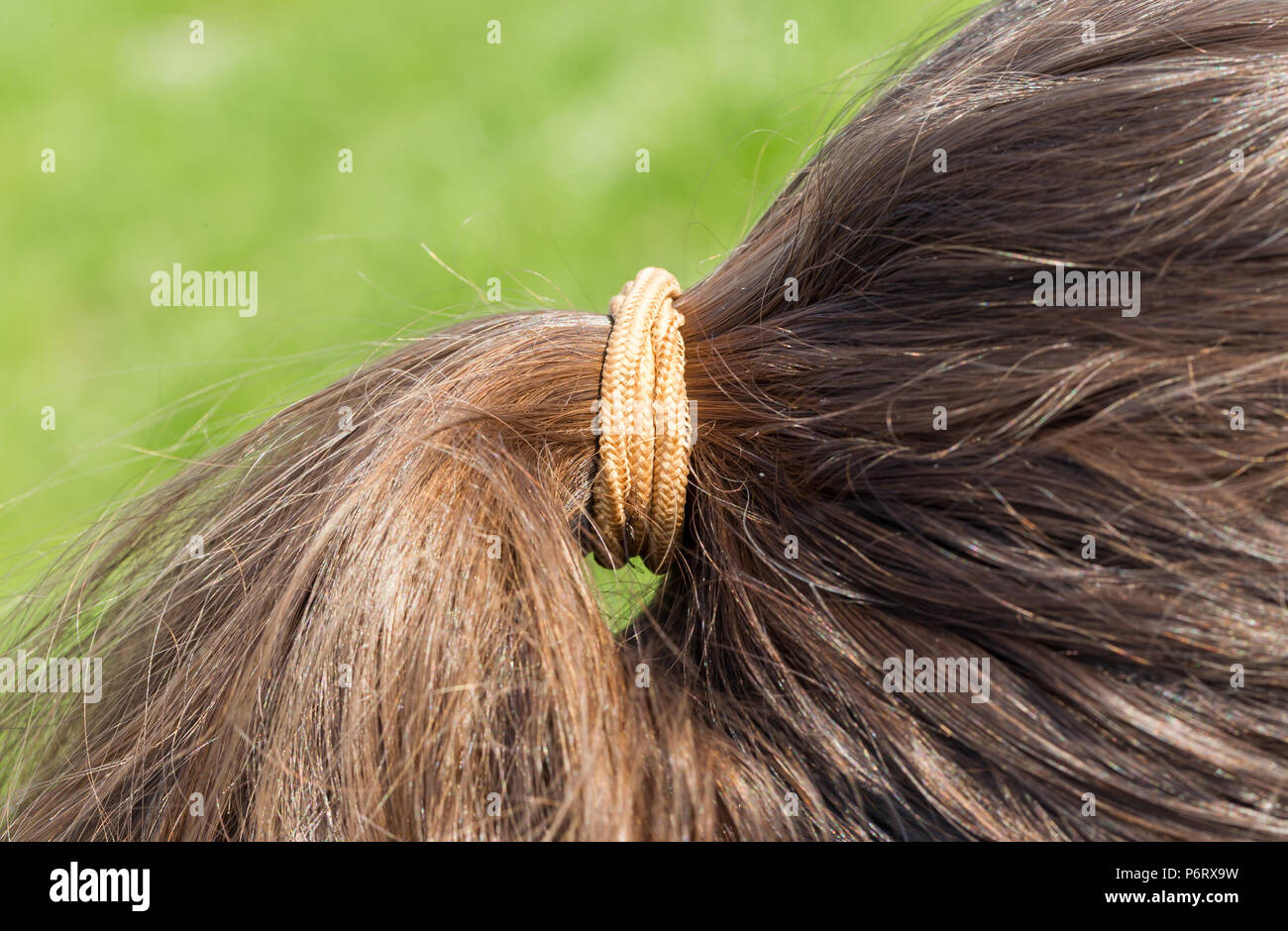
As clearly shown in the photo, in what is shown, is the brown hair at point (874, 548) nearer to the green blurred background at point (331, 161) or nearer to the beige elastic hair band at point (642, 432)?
the beige elastic hair band at point (642, 432)

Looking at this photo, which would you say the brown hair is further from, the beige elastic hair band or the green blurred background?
the green blurred background

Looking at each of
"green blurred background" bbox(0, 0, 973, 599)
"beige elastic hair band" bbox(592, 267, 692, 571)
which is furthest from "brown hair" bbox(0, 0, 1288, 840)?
"green blurred background" bbox(0, 0, 973, 599)

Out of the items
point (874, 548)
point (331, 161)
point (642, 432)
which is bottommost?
point (874, 548)

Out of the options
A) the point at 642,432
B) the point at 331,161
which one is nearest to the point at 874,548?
the point at 642,432

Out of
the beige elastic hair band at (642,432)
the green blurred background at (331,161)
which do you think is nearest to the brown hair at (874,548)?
the beige elastic hair band at (642,432)

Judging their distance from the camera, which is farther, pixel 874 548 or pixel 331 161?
pixel 331 161

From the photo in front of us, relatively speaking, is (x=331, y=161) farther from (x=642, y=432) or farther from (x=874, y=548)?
(x=874, y=548)
